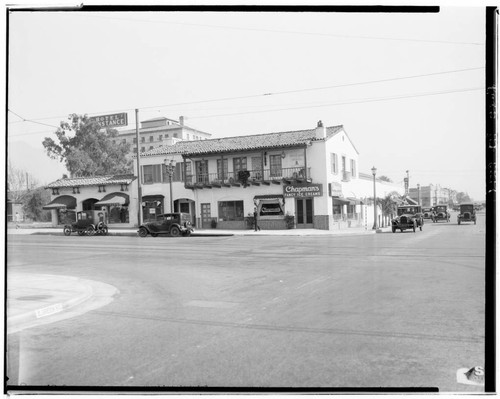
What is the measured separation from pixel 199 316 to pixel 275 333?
5.22 feet

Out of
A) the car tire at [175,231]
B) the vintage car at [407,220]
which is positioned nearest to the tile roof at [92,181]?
the car tire at [175,231]

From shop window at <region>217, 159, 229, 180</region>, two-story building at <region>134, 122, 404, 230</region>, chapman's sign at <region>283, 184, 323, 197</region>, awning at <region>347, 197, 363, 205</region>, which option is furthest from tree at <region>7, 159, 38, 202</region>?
shop window at <region>217, 159, 229, 180</region>

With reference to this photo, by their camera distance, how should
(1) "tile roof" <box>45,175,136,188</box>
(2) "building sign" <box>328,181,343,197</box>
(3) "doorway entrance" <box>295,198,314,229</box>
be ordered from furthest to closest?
(3) "doorway entrance" <box>295,198,314,229</box> < (2) "building sign" <box>328,181,343,197</box> < (1) "tile roof" <box>45,175,136,188</box>

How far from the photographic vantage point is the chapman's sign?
90.5ft

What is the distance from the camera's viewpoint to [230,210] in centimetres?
3409

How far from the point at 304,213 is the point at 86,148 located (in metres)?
23.8

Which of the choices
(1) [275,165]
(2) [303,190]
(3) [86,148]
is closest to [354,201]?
(2) [303,190]

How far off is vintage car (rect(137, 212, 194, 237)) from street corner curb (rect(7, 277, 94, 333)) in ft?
43.2

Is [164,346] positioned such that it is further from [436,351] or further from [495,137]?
[495,137]

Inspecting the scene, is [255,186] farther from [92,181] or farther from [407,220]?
[92,181]

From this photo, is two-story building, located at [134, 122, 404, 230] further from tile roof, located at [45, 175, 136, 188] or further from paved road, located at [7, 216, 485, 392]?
paved road, located at [7, 216, 485, 392]

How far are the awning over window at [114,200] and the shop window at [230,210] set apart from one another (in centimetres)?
1758

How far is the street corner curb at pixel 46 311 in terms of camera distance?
6.49 meters

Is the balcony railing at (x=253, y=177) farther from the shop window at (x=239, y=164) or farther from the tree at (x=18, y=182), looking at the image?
the tree at (x=18, y=182)
